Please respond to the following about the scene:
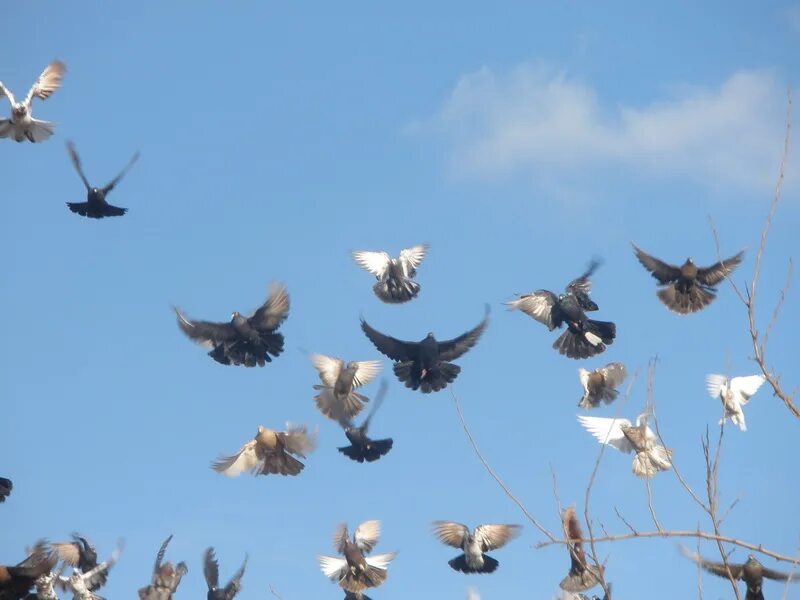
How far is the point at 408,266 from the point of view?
13.5 meters

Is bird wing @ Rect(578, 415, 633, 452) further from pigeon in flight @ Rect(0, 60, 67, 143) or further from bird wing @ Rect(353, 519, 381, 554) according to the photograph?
pigeon in flight @ Rect(0, 60, 67, 143)

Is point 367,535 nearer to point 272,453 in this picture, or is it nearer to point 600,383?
point 272,453

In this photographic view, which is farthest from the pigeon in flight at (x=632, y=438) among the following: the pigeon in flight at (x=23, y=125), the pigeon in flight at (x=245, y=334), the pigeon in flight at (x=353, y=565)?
the pigeon in flight at (x=23, y=125)

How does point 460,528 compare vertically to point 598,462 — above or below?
above

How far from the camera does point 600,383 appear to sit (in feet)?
40.6

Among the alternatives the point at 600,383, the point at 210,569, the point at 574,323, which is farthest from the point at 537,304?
the point at 210,569

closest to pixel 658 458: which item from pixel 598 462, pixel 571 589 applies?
pixel 571 589

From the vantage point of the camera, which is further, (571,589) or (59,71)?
(59,71)

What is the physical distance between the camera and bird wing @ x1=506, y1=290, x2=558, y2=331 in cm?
1264

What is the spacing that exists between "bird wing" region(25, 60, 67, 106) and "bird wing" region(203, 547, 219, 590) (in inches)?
216

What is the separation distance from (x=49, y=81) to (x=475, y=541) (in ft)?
23.1

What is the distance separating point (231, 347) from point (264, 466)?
1238mm

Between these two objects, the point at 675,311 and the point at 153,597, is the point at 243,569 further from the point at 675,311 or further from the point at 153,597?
the point at 675,311

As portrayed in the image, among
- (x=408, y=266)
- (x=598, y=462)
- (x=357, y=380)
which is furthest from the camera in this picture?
(x=408, y=266)
